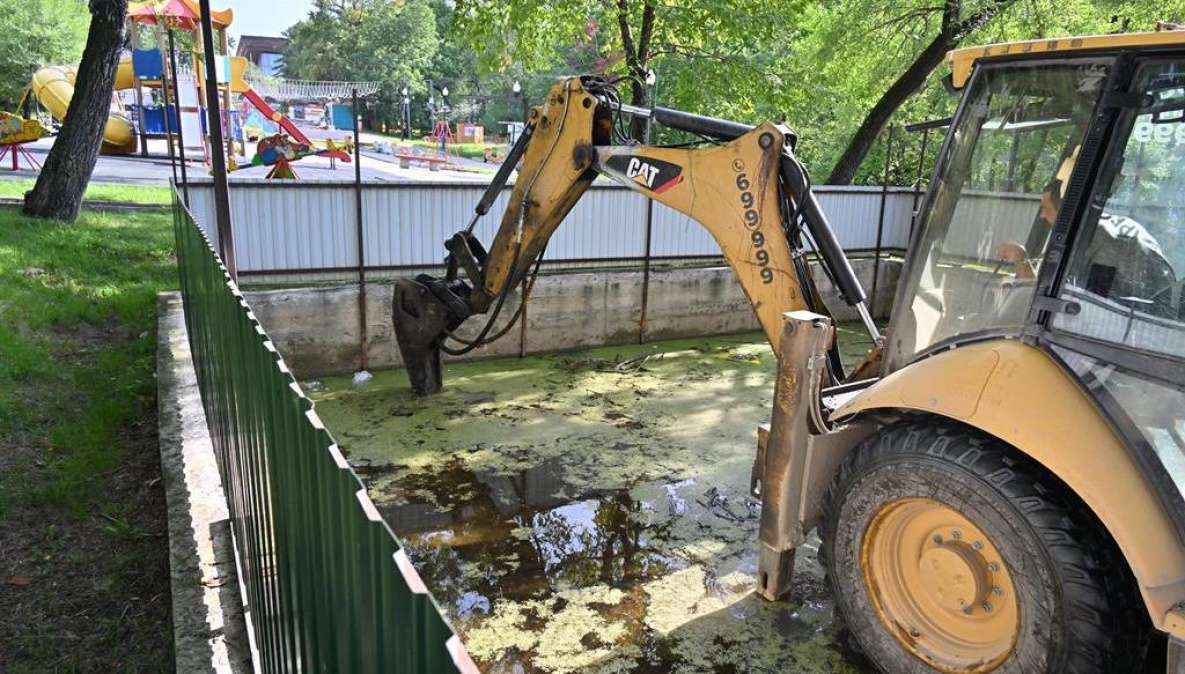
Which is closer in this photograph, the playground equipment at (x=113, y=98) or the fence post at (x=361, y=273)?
the fence post at (x=361, y=273)

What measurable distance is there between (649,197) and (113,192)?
13350mm

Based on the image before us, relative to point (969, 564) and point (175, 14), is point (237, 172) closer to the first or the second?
point (175, 14)

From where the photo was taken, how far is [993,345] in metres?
3.32

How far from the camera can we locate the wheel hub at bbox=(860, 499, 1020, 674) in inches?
130

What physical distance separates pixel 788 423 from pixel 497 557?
75.5 inches

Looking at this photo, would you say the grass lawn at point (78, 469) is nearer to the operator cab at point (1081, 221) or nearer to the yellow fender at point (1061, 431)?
the yellow fender at point (1061, 431)

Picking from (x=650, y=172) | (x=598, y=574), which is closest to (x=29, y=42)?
(x=650, y=172)

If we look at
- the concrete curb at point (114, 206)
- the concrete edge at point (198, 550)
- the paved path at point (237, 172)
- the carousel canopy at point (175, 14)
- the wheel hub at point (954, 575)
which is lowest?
the concrete edge at point (198, 550)

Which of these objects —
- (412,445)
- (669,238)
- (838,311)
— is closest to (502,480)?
(412,445)

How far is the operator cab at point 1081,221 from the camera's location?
9.29ft

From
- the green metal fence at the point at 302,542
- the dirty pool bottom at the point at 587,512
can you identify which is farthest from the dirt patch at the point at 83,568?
the dirty pool bottom at the point at 587,512

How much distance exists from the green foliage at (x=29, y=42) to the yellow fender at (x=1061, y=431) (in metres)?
37.3

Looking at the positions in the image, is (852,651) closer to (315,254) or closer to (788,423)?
(788,423)

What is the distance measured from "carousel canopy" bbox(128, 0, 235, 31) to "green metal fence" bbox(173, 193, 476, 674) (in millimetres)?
19042
